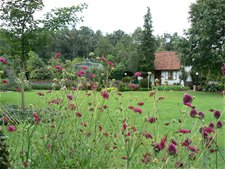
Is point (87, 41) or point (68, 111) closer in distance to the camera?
point (68, 111)

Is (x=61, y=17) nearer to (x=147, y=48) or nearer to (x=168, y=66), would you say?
(x=147, y=48)

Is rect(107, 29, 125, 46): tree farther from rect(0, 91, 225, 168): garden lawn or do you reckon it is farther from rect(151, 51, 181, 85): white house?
rect(0, 91, 225, 168): garden lawn

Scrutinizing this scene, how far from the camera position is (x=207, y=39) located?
76.8ft

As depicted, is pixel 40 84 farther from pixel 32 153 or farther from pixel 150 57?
pixel 32 153

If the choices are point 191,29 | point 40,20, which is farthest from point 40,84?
point 40,20

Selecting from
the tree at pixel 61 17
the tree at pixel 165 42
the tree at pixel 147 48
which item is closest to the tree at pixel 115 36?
the tree at pixel 165 42

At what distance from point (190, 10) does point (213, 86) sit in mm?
6973

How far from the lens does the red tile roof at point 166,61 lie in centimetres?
4653

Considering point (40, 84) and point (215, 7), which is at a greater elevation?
point (215, 7)

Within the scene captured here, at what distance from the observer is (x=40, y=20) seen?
10.2 metres

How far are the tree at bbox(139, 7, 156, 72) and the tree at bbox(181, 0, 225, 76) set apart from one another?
1678 centimetres

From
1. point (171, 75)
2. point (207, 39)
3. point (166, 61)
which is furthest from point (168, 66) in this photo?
point (207, 39)

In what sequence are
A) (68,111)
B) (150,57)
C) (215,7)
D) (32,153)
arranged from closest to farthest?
1. (32,153)
2. (68,111)
3. (215,7)
4. (150,57)

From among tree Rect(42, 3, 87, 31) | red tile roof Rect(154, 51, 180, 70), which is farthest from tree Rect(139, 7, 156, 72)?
tree Rect(42, 3, 87, 31)
